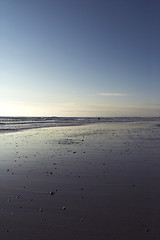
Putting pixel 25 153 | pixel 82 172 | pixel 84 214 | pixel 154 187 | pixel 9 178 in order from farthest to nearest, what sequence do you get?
pixel 25 153, pixel 82 172, pixel 9 178, pixel 154 187, pixel 84 214

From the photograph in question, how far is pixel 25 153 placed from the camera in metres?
18.0

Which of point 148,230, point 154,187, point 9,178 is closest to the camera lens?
point 148,230

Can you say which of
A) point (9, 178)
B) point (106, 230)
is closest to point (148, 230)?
point (106, 230)

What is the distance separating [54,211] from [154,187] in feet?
14.3

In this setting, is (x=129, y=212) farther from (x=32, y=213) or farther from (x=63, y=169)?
(x=63, y=169)

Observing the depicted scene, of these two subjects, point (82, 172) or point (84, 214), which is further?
point (82, 172)

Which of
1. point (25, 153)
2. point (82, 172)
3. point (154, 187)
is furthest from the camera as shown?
point (25, 153)

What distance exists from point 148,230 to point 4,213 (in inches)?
169

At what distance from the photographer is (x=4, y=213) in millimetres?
7500

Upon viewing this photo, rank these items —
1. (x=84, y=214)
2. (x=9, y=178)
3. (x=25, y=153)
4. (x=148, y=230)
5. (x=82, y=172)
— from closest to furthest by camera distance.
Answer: (x=148, y=230)
(x=84, y=214)
(x=9, y=178)
(x=82, y=172)
(x=25, y=153)

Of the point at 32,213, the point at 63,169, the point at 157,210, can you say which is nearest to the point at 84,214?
the point at 32,213

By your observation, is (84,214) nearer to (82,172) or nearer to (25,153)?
(82,172)

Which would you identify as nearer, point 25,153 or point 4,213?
point 4,213

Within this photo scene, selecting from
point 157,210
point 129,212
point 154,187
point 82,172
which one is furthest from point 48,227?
point 82,172
